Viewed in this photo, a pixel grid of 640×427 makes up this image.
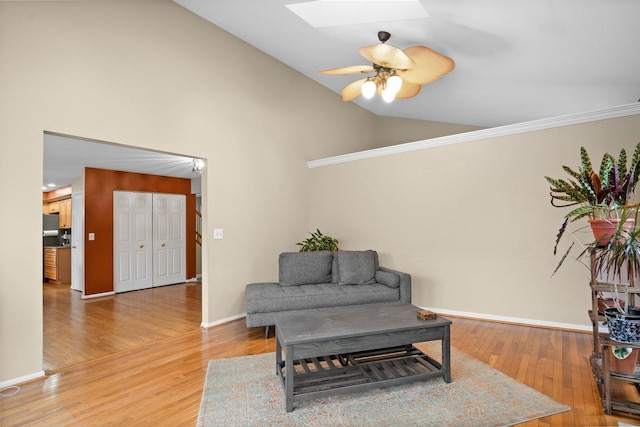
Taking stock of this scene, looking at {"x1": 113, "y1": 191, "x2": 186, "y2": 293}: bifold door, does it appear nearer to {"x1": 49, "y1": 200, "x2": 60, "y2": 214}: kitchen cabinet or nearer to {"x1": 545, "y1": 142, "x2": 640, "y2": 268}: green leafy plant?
{"x1": 49, "y1": 200, "x2": 60, "y2": 214}: kitchen cabinet

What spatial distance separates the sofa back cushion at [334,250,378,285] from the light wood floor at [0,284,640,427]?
3.66 feet

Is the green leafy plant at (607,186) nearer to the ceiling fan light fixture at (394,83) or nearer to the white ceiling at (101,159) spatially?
the ceiling fan light fixture at (394,83)

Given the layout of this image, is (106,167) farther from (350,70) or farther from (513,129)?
(513,129)

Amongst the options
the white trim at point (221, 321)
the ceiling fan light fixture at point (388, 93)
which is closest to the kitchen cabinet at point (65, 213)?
the white trim at point (221, 321)

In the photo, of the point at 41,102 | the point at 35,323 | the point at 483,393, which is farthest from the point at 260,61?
the point at 483,393

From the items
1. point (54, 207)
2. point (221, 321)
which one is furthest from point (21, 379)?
point (54, 207)

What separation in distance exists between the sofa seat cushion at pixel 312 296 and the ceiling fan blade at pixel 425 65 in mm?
2368

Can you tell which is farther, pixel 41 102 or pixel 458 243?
pixel 458 243

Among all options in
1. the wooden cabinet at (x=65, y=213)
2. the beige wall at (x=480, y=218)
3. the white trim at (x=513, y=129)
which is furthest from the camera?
the wooden cabinet at (x=65, y=213)

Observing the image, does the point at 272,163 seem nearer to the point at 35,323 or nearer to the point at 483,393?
the point at 35,323

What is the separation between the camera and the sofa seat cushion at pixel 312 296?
3.49m

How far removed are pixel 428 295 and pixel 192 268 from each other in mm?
5132

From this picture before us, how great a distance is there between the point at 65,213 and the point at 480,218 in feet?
29.9

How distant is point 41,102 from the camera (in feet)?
8.93
